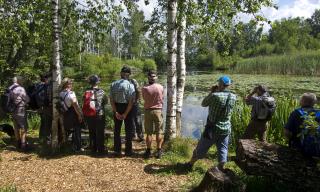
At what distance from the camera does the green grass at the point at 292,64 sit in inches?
1356

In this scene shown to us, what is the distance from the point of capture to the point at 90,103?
7.46 meters

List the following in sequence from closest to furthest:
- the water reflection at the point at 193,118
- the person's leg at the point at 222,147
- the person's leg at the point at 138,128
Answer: the person's leg at the point at 222,147, the person's leg at the point at 138,128, the water reflection at the point at 193,118

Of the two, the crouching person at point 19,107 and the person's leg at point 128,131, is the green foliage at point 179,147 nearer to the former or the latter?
the person's leg at point 128,131

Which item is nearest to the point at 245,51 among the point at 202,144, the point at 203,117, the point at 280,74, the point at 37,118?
the point at 280,74

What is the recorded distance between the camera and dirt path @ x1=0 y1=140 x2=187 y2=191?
5969mm

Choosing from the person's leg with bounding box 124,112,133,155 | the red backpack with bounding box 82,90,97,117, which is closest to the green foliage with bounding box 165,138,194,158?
the person's leg with bounding box 124,112,133,155

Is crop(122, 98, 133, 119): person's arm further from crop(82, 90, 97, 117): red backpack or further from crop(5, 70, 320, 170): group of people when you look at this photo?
crop(82, 90, 97, 117): red backpack

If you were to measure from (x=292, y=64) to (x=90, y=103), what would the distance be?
31504 mm

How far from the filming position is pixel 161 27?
905cm

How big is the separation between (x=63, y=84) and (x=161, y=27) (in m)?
2.83

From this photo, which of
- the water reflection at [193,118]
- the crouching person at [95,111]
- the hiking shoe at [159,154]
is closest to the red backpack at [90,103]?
the crouching person at [95,111]

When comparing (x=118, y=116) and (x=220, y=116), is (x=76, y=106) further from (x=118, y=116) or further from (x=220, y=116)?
(x=220, y=116)

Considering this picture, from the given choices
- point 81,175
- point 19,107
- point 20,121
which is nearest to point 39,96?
point 19,107

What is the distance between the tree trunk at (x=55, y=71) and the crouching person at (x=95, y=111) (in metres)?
0.60
